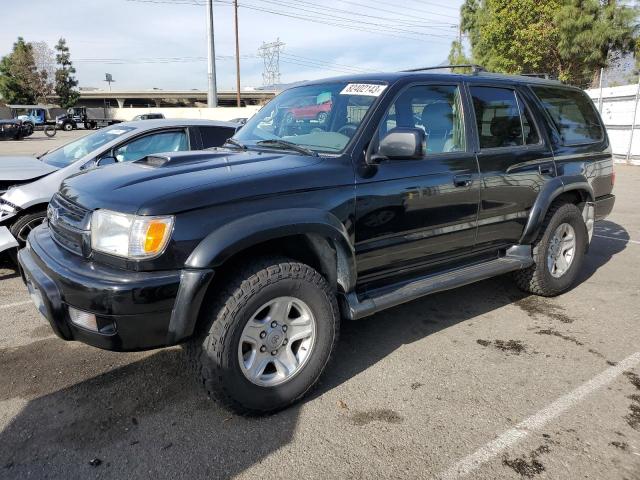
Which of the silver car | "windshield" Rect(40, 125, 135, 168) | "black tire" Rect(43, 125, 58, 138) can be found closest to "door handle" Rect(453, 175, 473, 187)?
the silver car

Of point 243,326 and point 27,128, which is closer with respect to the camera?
point 243,326

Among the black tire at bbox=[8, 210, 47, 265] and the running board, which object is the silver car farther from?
the running board

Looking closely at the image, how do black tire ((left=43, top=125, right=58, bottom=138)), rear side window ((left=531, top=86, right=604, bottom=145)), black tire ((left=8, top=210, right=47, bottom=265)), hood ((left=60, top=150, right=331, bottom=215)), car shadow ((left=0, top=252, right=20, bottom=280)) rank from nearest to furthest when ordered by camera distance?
hood ((left=60, top=150, right=331, bottom=215)) → rear side window ((left=531, top=86, right=604, bottom=145)) → black tire ((left=8, top=210, right=47, bottom=265)) → car shadow ((left=0, top=252, right=20, bottom=280)) → black tire ((left=43, top=125, right=58, bottom=138))

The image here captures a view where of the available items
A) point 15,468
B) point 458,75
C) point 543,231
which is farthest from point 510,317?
point 15,468

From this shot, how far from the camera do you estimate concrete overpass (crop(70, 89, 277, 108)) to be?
86.5 m

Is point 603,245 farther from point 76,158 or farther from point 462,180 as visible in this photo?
point 76,158

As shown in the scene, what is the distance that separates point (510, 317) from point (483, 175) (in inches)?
51.9

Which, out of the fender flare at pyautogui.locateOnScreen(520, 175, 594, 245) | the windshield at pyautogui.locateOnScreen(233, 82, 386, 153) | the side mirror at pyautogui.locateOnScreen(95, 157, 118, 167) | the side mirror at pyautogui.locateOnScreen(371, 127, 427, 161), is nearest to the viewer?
the side mirror at pyautogui.locateOnScreen(371, 127, 427, 161)

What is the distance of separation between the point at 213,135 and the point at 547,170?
3765 mm

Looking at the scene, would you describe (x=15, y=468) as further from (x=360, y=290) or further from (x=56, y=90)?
(x=56, y=90)

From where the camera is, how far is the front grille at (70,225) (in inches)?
105

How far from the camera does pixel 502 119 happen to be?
409 cm

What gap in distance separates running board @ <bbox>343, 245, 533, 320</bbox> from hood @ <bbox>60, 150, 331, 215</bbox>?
0.83m

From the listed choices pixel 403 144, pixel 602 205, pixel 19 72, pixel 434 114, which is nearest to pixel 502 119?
pixel 434 114
